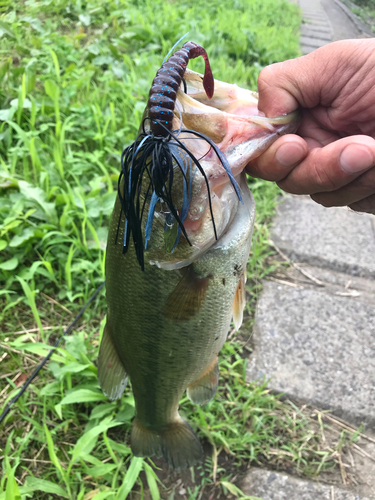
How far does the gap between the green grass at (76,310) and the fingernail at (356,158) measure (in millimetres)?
588

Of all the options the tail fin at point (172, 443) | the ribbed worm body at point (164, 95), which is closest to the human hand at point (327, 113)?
the ribbed worm body at point (164, 95)

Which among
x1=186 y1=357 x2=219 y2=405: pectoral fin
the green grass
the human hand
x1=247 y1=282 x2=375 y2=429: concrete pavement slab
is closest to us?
the human hand

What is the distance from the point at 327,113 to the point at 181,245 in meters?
0.88

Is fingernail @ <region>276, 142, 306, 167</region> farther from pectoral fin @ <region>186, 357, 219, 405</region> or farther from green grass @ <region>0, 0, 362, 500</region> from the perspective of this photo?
pectoral fin @ <region>186, 357, 219, 405</region>

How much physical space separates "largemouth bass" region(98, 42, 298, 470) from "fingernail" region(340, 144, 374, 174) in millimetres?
224

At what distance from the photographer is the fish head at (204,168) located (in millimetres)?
1065

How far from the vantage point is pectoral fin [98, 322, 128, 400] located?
5.16 ft

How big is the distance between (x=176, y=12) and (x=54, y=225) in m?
4.40

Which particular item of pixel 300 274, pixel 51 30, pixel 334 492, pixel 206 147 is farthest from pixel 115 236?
pixel 51 30

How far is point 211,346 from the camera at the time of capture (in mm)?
1468

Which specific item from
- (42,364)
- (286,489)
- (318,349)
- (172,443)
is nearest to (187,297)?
(172,443)

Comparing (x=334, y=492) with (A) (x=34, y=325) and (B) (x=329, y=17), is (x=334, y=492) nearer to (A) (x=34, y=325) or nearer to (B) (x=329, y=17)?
(A) (x=34, y=325)

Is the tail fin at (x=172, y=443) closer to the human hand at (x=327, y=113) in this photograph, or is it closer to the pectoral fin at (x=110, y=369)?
the pectoral fin at (x=110, y=369)

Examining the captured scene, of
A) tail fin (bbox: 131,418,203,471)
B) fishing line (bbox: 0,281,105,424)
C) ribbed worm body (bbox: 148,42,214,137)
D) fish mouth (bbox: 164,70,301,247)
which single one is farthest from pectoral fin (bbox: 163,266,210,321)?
fishing line (bbox: 0,281,105,424)
